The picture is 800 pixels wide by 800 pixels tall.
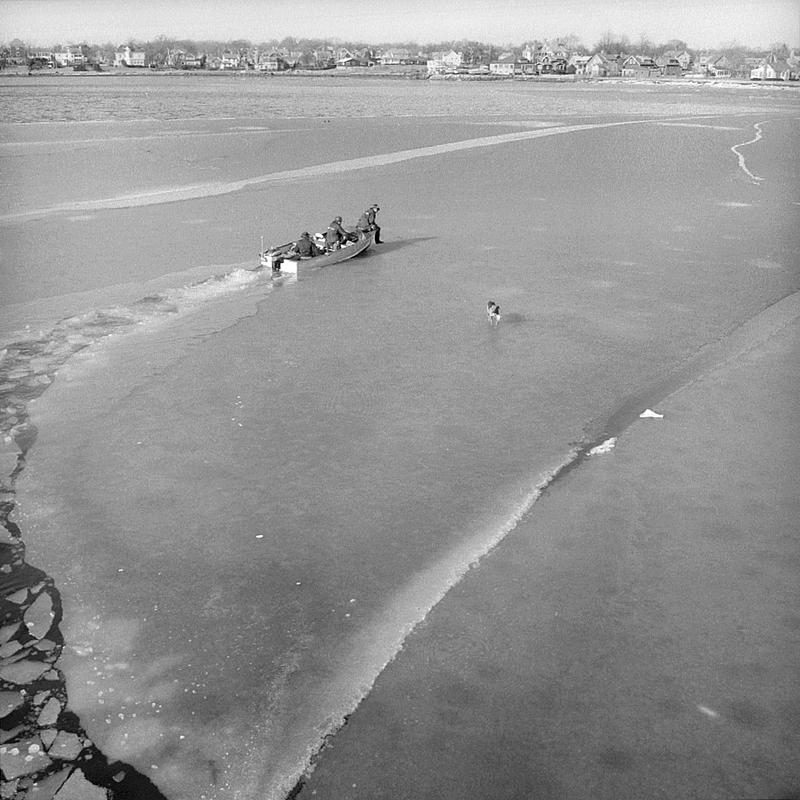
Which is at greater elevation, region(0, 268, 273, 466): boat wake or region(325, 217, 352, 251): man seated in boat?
region(325, 217, 352, 251): man seated in boat

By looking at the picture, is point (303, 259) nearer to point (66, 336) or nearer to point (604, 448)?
point (66, 336)

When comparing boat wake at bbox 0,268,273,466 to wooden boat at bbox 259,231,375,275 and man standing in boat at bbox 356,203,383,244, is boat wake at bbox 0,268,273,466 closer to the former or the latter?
wooden boat at bbox 259,231,375,275

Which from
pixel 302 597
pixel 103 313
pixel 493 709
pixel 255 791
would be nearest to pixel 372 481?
pixel 302 597

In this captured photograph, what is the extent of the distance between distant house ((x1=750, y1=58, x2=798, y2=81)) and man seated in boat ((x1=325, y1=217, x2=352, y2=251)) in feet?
564

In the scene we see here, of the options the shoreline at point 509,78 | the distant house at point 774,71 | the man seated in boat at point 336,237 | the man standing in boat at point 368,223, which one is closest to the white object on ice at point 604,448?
the man seated in boat at point 336,237

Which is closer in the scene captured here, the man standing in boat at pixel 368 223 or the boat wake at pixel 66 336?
the boat wake at pixel 66 336

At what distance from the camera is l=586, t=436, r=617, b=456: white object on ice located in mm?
10938

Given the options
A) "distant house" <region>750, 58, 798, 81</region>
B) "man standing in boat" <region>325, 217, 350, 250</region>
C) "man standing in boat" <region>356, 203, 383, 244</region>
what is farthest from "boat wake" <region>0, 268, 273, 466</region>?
"distant house" <region>750, 58, 798, 81</region>

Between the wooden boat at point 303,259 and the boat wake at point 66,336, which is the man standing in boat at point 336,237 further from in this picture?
the boat wake at point 66,336

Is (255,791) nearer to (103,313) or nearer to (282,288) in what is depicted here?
(103,313)

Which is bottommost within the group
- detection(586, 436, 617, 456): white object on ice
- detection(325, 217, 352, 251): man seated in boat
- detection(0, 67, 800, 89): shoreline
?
detection(586, 436, 617, 456): white object on ice

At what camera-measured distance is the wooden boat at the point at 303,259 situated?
64.1 feet

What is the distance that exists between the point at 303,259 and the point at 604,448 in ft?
35.8

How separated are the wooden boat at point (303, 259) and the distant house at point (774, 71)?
6753 inches
